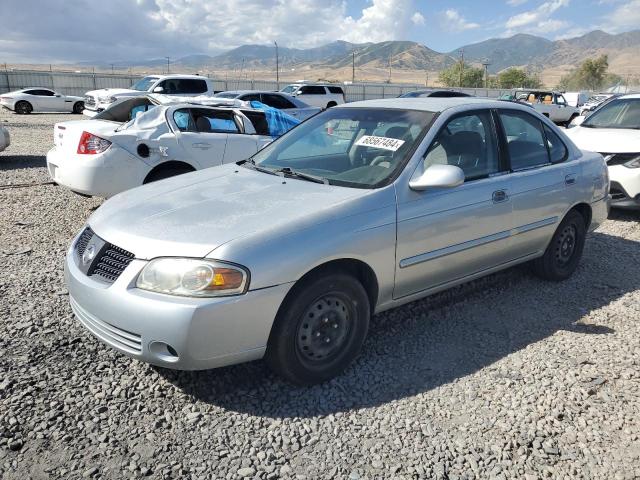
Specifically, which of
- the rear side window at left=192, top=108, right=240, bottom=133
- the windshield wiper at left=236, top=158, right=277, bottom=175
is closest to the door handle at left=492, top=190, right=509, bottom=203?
the windshield wiper at left=236, top=158, right=277, bottom=175

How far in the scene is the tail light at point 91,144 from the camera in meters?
6.12

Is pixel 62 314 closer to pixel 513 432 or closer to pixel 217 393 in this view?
pixel 217 393

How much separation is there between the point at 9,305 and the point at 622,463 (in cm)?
412

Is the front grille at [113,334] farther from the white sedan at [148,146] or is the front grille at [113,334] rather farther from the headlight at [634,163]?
the headlight at [634,163]

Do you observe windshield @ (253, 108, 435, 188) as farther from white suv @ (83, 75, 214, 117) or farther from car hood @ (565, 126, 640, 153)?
white suv @ (83, 75, 214, 117)

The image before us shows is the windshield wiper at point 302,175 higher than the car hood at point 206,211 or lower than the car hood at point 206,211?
higher

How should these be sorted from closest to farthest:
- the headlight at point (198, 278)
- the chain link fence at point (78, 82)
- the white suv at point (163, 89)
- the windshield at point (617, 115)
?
the headlight at point (198, 278) < the windshield at point (617, 115) < the white suv at point (163, 89) < the chain link fence at point (78, 82)

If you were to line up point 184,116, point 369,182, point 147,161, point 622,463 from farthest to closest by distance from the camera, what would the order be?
point 184,116 < point 147,161 < point 369,182 < point 622,463

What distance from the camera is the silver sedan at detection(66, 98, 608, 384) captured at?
2.69 metres

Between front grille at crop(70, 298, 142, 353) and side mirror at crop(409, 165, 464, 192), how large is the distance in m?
1.86

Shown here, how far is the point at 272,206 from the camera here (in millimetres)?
3113

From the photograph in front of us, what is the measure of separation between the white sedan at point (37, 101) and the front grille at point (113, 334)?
26.3m

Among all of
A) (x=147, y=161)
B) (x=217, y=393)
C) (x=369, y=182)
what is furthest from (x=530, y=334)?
(x=147, y=161)

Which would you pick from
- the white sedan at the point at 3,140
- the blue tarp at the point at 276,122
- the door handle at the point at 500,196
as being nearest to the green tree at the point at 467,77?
the white sedan at the point at 3,140
